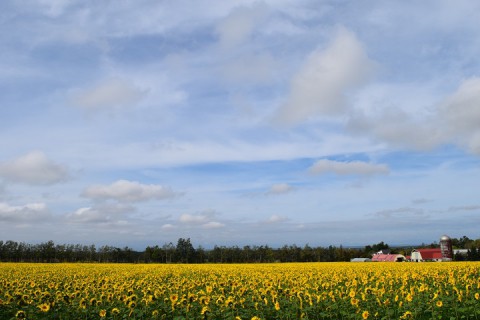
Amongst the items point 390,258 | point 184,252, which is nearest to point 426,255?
point 390,258

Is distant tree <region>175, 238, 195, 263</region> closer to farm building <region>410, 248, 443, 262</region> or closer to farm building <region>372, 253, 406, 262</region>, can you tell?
farm building <region>372, 253, 406, 262</region>

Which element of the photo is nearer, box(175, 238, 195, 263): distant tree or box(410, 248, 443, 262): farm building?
box(175, 238, 195, 263): distant tree

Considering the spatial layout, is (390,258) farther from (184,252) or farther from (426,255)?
(184,252)

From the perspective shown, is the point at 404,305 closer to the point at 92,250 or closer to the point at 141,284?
the point at 141,284

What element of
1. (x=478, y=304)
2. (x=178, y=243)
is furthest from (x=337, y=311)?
(x=178, y=243)

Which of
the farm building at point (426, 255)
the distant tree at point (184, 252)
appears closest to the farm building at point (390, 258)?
the farm building at point (426, 255)

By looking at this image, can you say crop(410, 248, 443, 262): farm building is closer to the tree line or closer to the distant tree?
the tree line

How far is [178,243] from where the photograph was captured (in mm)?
97250

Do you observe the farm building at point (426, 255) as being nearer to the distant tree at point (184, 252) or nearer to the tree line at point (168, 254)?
the tree line at point (168, 254)

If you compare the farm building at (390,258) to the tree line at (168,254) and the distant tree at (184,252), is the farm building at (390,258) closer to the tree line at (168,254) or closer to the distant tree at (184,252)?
the tree line at (168,254)

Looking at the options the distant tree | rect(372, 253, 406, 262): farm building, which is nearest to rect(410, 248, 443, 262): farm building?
rect(372, 253, 406, 262): farm building

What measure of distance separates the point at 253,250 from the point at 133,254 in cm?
2784

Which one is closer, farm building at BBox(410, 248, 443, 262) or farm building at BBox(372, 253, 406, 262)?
farm building at BBox(372, 253, 406, 262)

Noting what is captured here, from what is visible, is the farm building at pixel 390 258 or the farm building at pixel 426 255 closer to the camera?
the farm building at pixel 390 258
